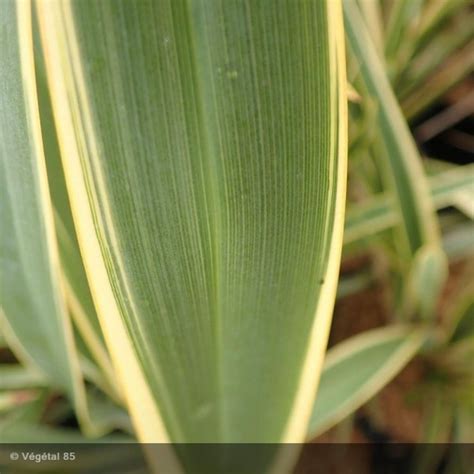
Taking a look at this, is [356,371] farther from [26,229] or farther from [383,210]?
[26,229]

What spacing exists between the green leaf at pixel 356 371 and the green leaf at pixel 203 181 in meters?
0.11

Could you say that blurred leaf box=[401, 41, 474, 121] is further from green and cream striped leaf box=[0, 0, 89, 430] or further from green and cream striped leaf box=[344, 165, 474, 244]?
green and cream striped leaf box=[0, 0, 89, 430]

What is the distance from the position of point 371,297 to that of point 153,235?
0.34m

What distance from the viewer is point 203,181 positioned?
18 cm

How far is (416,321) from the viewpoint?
395 millimetres

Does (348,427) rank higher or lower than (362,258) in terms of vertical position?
lower

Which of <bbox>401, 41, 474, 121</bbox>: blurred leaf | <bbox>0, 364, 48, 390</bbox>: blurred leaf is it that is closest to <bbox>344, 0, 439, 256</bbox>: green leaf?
<bbox>401, 41, 474, 121</bbox>: blurred leaf

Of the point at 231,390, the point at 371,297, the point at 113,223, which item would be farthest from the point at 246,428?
the point at 371,297

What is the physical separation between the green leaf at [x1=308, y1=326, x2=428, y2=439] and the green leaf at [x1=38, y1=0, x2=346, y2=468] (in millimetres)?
105

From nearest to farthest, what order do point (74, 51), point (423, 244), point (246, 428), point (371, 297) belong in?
point (74, 51) < point (246, 428) < point (423, 244) < point (371, 297)

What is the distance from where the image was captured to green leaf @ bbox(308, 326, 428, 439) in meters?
0.33

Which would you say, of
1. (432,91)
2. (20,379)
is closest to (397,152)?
(432,91)

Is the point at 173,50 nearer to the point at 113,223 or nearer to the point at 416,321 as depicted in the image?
the point at 113,223

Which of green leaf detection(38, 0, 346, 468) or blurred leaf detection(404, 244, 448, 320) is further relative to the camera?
blurred leaf detection(404, 244, 448, 320)
